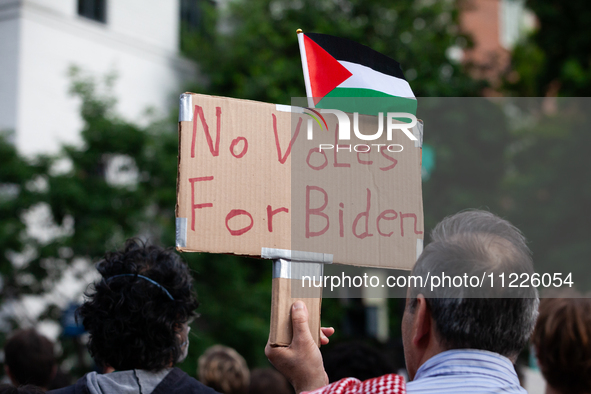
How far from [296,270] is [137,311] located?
0.54 meters

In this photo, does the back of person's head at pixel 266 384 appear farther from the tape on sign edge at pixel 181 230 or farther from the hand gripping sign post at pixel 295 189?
the tape on sign edge at pixel 181 230

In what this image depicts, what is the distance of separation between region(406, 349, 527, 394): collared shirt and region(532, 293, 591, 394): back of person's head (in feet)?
1.79

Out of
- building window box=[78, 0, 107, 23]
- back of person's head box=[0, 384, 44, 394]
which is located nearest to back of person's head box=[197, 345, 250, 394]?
back of person's head box=[0, 384, 44, 394]

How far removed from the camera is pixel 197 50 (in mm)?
11656

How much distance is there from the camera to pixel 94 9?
35.2 ft

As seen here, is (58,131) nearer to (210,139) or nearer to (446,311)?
(210,139)

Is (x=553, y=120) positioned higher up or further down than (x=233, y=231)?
higher up

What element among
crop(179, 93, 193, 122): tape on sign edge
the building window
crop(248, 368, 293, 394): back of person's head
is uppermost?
the building window

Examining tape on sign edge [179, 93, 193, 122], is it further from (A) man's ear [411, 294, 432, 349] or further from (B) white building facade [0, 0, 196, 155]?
(B) white building facade [0, 0, 196, 155]

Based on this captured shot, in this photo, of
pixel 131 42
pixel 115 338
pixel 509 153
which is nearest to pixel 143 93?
pixel 131 42

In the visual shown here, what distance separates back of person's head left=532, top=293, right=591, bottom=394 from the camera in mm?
1761

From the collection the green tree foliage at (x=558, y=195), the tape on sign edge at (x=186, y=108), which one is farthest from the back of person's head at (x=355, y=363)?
the green tree foliage at (x=558, y=195)

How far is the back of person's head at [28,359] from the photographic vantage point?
297 cm

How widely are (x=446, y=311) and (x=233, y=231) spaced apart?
622 mm
